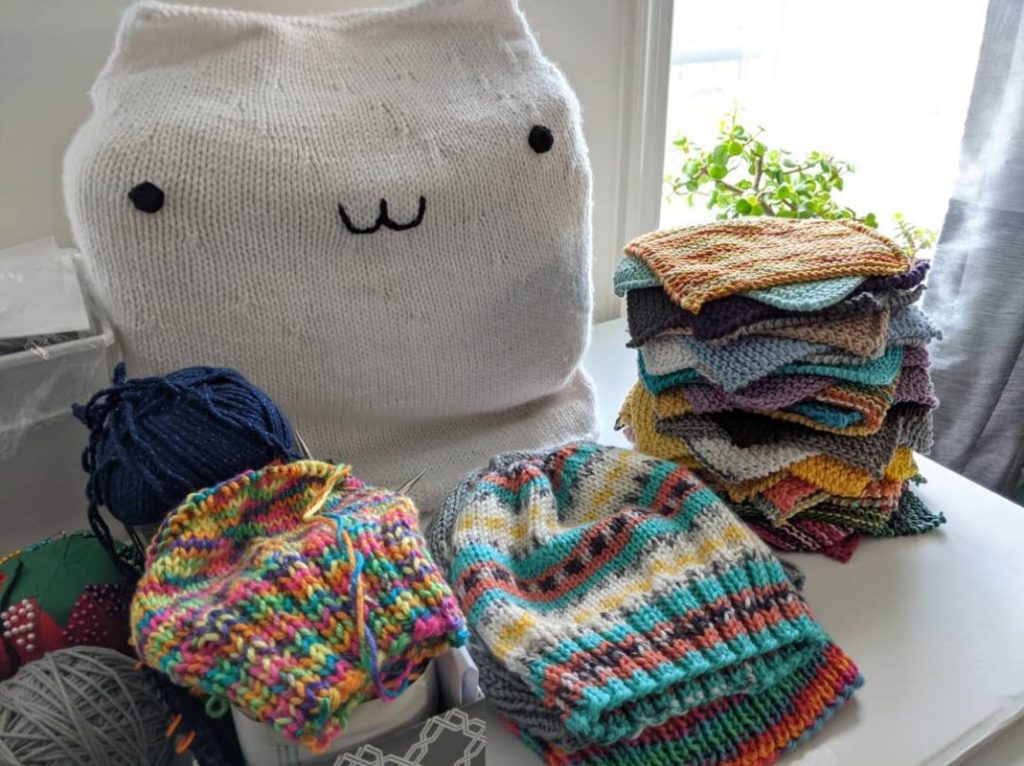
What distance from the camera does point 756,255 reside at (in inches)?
25.7

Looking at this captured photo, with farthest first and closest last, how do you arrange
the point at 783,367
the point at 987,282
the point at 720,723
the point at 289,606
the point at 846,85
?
the point at 846,85 → the point at 987,282 → the point at 783,367 → the point at 720,723 → the point at 289,606

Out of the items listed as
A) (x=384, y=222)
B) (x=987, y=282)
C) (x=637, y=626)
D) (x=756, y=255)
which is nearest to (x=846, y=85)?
(x=987, y=282)

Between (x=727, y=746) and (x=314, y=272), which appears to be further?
(x=314, y=272)

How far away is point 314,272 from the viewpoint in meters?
0.61

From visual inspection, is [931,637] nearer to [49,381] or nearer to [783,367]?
[783,367]

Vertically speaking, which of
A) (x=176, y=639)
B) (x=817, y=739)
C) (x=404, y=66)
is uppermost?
(x=404, y=66)

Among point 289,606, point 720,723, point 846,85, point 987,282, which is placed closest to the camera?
point 289,606

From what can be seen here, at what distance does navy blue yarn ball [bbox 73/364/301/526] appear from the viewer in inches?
18.8

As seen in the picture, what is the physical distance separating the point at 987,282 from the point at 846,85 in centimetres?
36

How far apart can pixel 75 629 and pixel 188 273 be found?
0.24m

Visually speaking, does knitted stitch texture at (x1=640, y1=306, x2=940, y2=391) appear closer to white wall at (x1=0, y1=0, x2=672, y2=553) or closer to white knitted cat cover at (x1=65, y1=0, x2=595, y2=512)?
white knitted cat cover at (x1=65, y1=0, x2=595, y2=512)

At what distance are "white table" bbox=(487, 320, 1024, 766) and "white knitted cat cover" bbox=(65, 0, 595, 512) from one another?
0.27m

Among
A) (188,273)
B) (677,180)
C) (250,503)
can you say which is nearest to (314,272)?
(188,273)

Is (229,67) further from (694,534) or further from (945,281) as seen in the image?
(945,281)
